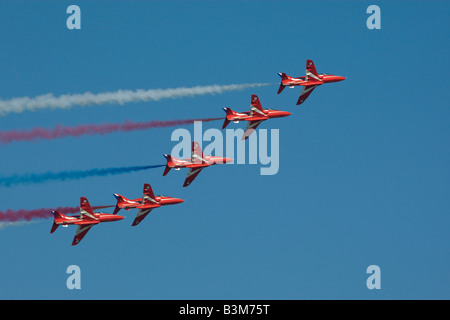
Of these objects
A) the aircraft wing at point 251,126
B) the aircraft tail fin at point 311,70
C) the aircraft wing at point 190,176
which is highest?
the aircraft tail fin at point 311,70

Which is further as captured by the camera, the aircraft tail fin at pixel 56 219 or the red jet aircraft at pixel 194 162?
the red jet aircraft at pixel 194 162

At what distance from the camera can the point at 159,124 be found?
9450cm

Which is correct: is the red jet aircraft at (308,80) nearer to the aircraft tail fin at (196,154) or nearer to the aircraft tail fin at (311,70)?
the aircraft tail fin at (311,70)

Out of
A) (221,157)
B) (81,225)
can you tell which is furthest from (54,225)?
(221,157)

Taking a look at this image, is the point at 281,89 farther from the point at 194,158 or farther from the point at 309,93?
the point at 194,158

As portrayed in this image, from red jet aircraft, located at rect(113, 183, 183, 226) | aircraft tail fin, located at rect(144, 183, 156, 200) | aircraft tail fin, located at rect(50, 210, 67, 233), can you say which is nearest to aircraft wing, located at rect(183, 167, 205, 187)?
red jet aircraft, located at rect(113, 183, 183, 226)

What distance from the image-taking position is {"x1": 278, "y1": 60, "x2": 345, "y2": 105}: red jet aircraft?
100375 mm

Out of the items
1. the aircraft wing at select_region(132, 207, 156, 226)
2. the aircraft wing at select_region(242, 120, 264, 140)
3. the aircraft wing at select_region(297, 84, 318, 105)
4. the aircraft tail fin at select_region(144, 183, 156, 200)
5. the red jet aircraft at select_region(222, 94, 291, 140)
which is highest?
the aircraft wing at select_region(297, 84, 318, 105)

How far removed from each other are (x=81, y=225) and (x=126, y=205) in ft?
13.7

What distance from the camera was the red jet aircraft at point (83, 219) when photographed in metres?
93.3

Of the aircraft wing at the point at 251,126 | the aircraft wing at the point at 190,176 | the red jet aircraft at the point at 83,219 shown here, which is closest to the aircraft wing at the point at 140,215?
the red jet aircraft at the point at 83,219

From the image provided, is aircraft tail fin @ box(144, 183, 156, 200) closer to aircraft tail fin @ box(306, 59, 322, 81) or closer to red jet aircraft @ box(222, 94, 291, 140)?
red jet aircraft @ box(222, 94, 291, 140)

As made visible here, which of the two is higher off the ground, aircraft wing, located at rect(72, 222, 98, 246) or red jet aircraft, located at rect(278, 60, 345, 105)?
red jet aircraft, located at rect(278, 60, 345, 105)

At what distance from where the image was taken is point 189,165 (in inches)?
3797
